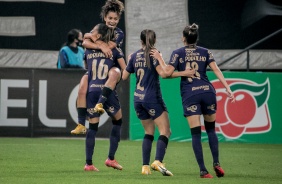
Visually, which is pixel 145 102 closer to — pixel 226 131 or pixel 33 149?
pixel 33 149

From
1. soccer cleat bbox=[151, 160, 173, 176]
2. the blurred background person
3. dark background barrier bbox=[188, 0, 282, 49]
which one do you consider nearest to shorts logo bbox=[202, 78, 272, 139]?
dark background barrier bbox=[188, 0, 282, 49]

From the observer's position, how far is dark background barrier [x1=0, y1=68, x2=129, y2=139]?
63.7ft

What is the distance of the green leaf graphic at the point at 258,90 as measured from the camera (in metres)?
19.4

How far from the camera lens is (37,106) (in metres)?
19.5

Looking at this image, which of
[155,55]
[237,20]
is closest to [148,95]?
[155,55]

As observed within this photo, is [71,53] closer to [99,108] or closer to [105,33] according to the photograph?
[105,33]

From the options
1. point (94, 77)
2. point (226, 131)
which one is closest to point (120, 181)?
point (94, 77)

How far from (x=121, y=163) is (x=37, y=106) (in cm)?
569

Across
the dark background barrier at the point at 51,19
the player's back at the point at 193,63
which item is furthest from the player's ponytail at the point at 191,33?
the dark background barrier at the point at 51,19

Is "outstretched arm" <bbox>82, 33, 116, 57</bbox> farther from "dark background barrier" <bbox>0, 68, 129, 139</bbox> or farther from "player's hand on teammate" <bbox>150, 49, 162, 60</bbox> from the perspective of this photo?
"dark background barrier" <bbox>0, 68, 129, 139</bbox>

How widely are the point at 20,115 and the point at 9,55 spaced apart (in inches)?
89.1

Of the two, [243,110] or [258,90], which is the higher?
[258,90]

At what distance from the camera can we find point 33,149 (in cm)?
1650

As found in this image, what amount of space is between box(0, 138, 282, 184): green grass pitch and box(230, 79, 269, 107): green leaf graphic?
104 cm
